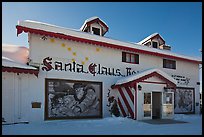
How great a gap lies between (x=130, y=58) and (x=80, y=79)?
14.1 ft

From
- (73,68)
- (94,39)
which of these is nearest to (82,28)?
(94,39)

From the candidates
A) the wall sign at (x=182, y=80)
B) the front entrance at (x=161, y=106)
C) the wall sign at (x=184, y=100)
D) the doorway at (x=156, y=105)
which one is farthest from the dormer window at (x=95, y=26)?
the wall sign at (x=184, y=100)

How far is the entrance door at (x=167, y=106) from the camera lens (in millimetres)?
12182

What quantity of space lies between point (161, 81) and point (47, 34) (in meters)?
7.75

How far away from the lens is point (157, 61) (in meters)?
15.1

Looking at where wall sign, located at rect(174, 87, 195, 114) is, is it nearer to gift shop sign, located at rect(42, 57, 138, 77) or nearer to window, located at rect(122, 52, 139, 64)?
window, located at rect(122, 52, 139, 64)

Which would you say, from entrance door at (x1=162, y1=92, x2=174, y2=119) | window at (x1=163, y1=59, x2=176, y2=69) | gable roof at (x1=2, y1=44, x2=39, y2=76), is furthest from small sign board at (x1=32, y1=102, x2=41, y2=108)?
window at (x1=163, y1=59, x2=176, y2=69)

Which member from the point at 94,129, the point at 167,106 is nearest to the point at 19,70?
the point at 94,129

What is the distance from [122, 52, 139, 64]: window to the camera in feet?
44.7

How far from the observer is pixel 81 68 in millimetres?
11836

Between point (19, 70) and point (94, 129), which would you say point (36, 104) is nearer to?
point (19, 70)

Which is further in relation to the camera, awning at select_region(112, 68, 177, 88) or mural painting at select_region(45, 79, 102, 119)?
awning at select_region(112, 68, 177, 88)

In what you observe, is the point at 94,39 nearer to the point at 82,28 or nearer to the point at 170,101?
the point at 82,28

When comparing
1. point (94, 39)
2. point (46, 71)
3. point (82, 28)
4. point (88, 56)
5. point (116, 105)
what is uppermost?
point (82, 28)
